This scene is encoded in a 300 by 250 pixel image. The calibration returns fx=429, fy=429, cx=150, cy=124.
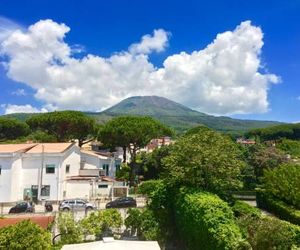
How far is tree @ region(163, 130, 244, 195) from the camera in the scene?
27.5m

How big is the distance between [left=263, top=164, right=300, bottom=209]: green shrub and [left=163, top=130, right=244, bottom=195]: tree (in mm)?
8269

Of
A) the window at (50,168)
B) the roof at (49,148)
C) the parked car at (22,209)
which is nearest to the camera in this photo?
the parked car at (22,209)

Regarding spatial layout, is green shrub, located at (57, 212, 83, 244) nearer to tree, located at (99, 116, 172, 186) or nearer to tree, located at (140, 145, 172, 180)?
tree, located at (99, 116, 172, 186)

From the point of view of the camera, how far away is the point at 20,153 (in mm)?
51094

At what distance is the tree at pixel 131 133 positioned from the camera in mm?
66625

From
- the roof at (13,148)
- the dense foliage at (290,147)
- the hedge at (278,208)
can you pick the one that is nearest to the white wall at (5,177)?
the roof at (13,148)

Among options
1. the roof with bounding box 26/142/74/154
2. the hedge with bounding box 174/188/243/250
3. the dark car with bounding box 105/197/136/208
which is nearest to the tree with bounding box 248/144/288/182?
the dark car with bounding box 105/197/136/208

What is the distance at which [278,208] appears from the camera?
1417 inches

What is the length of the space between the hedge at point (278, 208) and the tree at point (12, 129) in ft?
182

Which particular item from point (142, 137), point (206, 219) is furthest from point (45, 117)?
point (206, 219)

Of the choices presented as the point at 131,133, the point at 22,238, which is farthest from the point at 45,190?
the point at 22,238

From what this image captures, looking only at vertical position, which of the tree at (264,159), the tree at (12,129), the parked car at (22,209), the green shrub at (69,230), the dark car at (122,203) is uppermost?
the tree at (12,129)

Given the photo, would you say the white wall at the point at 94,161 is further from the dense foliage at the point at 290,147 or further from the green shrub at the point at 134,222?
the dense foliage at the point at 290,147

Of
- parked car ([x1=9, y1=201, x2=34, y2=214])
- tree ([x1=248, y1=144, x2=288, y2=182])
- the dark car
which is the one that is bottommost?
parked car ([x1=9, y1=201, x2=34, y2=214])
